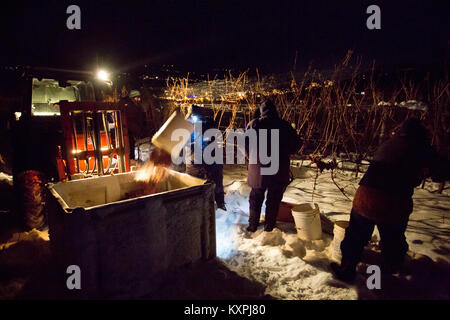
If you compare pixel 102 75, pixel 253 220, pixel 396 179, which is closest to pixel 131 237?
pixel 253 220

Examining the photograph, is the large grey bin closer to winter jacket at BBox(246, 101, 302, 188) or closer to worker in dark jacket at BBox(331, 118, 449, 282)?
winter jacket at BBox(246, 101, 302, 188)

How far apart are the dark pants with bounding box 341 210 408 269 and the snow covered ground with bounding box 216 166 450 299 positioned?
245 millimetres

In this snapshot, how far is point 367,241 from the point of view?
2842 millimetres

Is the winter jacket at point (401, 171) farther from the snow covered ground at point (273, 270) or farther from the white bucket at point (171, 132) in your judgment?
the white bucket at point (171, 132)

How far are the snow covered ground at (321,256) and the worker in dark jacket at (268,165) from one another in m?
0.32

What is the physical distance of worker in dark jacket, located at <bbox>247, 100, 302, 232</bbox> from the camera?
3.90 m

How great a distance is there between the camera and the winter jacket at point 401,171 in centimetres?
254

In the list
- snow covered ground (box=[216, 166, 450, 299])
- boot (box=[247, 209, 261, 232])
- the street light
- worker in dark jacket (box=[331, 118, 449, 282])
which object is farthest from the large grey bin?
the street light

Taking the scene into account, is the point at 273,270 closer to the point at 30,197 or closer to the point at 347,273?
the point at 347,273
